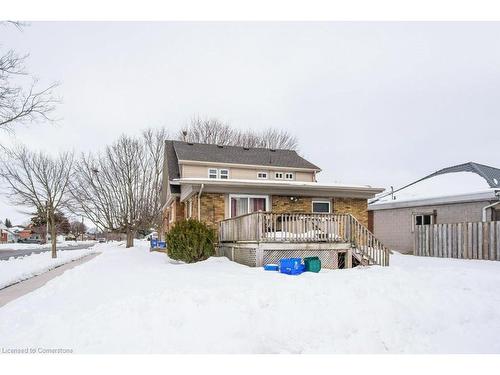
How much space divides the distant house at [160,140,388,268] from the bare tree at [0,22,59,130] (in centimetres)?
488

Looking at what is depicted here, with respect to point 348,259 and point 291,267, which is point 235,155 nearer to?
point 348,259

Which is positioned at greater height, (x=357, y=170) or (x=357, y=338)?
(x=357, y=170)

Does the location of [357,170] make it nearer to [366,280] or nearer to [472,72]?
[472,72]

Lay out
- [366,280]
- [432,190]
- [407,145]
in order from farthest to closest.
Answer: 1. [432,190]
2. [407,145]
3. [366,280]

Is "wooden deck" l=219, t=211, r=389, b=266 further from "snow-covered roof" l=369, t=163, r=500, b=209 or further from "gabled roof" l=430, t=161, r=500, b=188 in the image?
"gabled roof" l=430, t=161, r=500, b=188

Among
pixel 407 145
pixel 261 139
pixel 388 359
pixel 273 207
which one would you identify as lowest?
pixel 388 359

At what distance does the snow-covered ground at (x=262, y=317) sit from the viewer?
5438 millimetres

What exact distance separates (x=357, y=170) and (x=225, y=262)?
62.4 feet

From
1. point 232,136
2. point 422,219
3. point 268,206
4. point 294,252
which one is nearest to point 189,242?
point 294,252

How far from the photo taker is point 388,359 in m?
5.24

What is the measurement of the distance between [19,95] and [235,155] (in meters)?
14.4

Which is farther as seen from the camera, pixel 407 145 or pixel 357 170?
pixel 357 170

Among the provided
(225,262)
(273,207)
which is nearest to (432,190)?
(273,207)

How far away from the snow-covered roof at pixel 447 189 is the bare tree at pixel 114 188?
1846 centimetres
